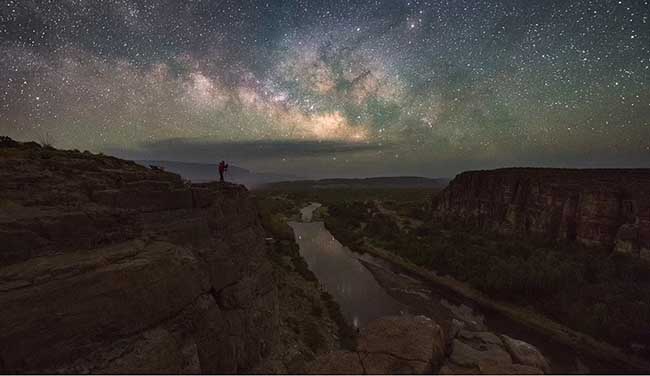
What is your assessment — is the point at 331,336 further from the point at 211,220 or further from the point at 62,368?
the point at 62,368

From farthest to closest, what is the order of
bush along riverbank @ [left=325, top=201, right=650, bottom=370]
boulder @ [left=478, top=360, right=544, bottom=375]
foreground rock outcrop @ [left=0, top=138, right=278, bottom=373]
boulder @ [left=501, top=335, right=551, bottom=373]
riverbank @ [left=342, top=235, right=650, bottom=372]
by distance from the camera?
bush along riverbank @ [left=325, top=201, right=650, bottom=370]
riverbank @ [left=342, top=235, right=650, bottom=372]
foreground rock outcrop @ [left=0, top=138, right=278, bottom=373]
boulder @ [left=501, top=335, right=551, bottom=373]
boulder @ [left=478, top=360, right=544, bottom=375]

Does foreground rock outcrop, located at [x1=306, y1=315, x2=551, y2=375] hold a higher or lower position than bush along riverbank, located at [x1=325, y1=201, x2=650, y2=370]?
higher

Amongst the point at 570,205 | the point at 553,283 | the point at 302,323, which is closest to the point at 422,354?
the point at 302,323

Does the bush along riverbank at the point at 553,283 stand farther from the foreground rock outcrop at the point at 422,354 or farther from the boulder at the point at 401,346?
the boulder at the point at 401,346

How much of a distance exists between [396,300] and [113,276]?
883 inches

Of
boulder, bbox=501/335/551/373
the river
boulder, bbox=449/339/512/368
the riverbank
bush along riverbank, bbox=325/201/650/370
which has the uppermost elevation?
boulder, bbox=501/335/551/373

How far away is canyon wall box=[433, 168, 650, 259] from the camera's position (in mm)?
25453

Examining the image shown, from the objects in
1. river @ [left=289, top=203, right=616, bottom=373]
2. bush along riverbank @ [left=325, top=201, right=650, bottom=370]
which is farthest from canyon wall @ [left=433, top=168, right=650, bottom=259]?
river @ [left=289, top=203, right=616, bottom=373]

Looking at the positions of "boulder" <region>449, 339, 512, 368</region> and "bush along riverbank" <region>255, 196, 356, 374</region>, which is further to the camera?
"bush along riverbank" <region>255, 196, 356, 374</region>

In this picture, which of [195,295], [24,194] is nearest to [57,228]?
[24,194]

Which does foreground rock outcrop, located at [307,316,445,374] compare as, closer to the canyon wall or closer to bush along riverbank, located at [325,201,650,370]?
bush along riverbank, located at [325,201,650,370]

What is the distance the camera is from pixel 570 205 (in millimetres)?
30688

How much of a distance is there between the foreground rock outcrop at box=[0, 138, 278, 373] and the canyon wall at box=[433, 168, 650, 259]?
30.8 meters

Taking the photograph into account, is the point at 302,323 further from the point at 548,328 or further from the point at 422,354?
the point at 548,328
